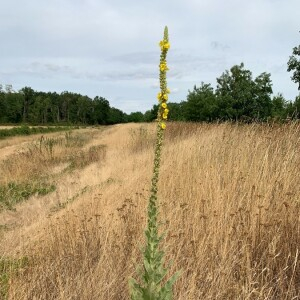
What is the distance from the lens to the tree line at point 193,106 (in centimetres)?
2880

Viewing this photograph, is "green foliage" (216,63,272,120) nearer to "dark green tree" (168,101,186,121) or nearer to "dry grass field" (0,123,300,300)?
"dark green tree" (168,101,186,121)

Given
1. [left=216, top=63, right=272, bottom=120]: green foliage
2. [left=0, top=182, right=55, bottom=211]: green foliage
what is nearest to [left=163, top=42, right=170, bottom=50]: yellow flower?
[left=0, top=182, right=55, bottom=211]: green foliage

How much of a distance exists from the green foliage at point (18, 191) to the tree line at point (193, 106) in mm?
5601

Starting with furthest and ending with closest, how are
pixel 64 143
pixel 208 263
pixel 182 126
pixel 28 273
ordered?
pixel 64 143, pixel 182 126, pixel 28 273, pixel 208 263

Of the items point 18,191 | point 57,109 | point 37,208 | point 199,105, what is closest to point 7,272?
point 37,208

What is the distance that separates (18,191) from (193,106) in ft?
101

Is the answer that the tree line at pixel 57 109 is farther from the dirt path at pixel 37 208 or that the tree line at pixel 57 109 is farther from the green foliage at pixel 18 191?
the dirt path at pixel 37 208

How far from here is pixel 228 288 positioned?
119 inches

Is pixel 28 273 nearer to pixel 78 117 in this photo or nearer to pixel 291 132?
pixel 291 132

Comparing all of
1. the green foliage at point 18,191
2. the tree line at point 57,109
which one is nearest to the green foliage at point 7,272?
the green foliage at point 18,191

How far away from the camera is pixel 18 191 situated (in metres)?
10.3

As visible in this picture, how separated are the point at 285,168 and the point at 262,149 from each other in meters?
1.20

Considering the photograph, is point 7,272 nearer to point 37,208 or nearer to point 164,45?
point 164,45

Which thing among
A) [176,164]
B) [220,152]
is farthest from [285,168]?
[176,164]
